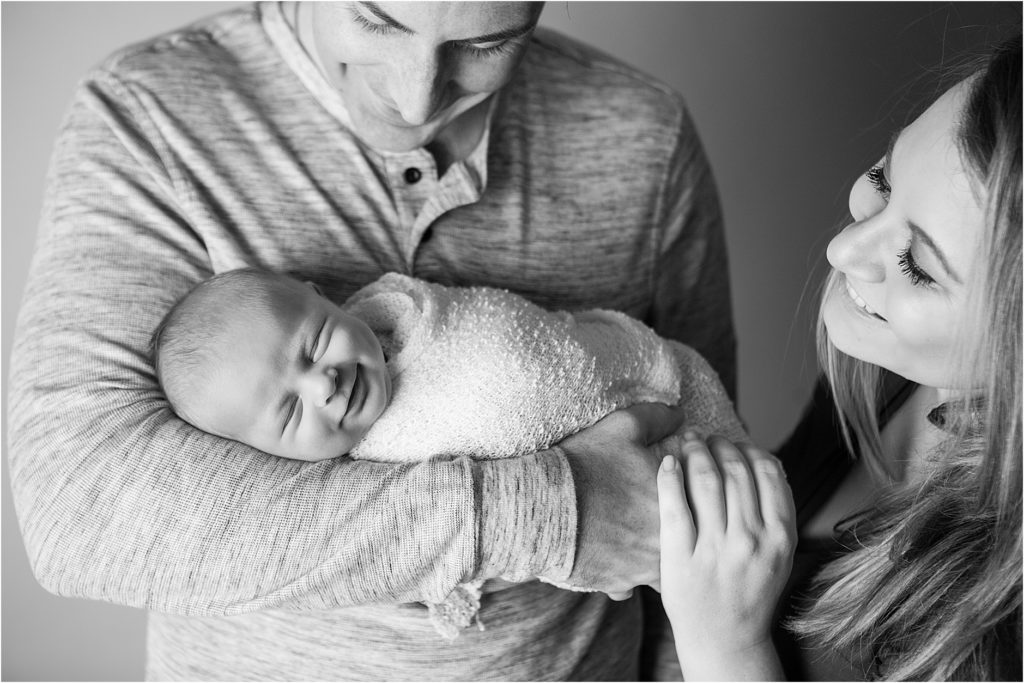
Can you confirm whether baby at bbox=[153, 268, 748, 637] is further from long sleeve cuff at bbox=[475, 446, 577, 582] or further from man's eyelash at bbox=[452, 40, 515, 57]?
man's eyelash at bbox=[452, 40, 515, 57]

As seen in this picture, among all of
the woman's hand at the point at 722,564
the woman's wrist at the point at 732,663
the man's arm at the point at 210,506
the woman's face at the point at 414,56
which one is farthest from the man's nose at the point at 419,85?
the woman's wrist at the point at 732,663

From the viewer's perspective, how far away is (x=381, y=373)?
1.24 m

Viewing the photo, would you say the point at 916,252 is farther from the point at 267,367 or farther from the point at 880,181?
the point at 267,367

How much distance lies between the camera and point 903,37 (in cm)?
214

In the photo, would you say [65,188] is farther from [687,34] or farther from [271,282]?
[687,34]

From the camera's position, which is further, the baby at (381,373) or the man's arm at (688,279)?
the man's arm at (688,279)

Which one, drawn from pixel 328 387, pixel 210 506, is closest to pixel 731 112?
pixel 328 387

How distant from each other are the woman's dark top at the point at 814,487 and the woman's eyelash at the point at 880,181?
0.36 meters

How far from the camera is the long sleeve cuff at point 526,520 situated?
42.0 inches

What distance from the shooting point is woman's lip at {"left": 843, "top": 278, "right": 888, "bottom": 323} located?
1161 millimetres

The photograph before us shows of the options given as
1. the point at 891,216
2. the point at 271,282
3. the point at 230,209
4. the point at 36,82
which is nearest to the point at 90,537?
the point at 271,282

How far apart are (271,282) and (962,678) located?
953 mm

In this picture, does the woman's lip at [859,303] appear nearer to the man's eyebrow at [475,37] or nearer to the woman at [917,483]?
the woman at [917,483]

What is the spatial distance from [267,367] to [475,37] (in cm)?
49
